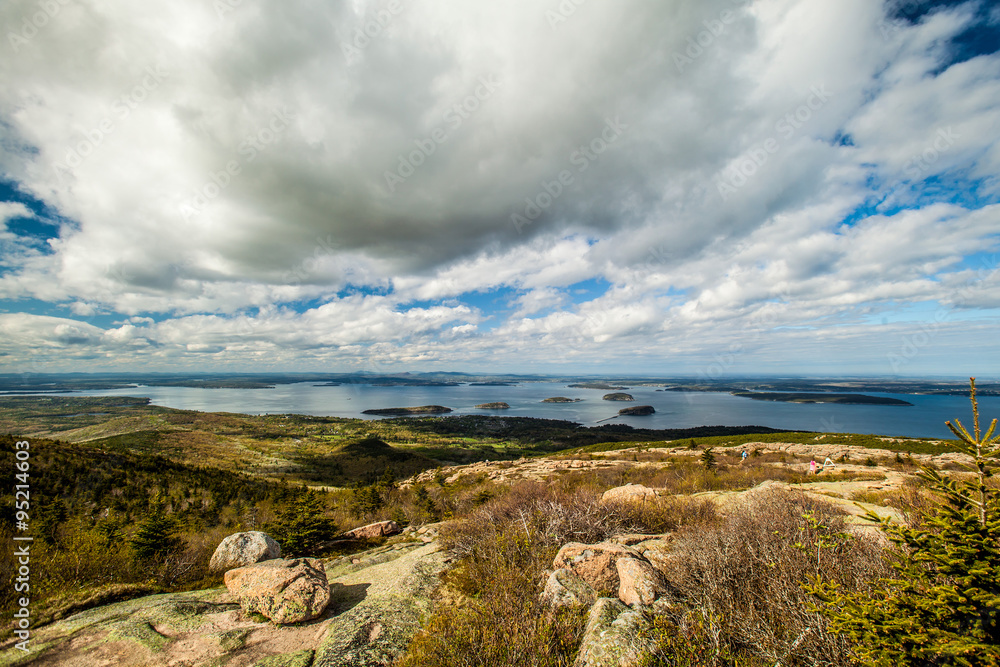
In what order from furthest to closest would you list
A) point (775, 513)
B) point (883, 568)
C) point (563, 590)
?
point (775, 513), point (563, 590), point (883, 568)

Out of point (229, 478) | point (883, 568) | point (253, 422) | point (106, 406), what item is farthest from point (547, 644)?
point (106, 406)

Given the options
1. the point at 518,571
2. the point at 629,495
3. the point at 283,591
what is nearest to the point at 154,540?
the point at 283,591

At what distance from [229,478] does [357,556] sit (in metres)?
32.9

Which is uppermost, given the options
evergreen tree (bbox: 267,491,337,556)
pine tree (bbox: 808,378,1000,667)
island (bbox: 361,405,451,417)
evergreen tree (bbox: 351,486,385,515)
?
pine tree (bbox: 808,378,1000,667)

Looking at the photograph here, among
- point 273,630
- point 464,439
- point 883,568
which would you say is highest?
point 883,568

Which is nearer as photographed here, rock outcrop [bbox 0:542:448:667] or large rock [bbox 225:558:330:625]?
rock outcrop [bbox 0:542:448:667]

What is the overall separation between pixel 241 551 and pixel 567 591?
9.33m

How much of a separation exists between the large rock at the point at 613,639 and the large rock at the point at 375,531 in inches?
425

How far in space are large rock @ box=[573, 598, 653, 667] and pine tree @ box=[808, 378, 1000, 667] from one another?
2.14 meters

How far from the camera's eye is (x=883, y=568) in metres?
4.83

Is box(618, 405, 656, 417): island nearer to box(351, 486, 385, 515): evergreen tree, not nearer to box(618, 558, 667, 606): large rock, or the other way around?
box(351, 486, 385, 515): evergreen tree

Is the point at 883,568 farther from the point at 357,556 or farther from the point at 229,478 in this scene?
the point at 229,478

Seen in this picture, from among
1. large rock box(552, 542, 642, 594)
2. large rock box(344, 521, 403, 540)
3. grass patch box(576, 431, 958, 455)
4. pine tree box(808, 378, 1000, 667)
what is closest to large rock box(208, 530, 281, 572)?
large rock box(344, 521, 403, 540)

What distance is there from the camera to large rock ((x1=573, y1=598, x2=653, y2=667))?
14.3 feet
